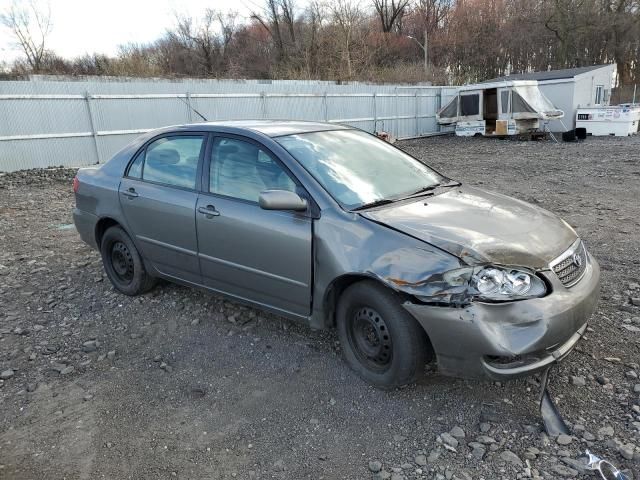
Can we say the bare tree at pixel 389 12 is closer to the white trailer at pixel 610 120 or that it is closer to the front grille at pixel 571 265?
the white trailer at pixel 610 120

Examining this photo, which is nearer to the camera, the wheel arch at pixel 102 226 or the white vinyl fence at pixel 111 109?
the wheel arch at pixel 102 226

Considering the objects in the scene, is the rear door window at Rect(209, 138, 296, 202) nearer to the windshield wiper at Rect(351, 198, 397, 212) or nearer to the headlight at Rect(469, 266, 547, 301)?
the windshield wiper at Rect(351, 198, 397, 212)

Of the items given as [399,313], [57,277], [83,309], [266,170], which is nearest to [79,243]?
[57,277]

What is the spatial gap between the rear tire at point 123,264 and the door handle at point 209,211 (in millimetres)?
1088

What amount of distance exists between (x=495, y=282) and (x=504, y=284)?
0.16ft

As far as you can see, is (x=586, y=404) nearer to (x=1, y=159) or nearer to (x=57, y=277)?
(x=57, y=277)

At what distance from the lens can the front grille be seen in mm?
2815

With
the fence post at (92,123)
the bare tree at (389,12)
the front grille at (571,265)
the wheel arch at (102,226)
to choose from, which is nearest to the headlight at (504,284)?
the front grille at (571,265)

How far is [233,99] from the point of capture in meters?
16.3

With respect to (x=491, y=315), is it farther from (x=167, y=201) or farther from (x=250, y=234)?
(x=167, y=201)

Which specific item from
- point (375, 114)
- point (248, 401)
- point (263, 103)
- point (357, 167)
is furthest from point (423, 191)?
point (375, 114)

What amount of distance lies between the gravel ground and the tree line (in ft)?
80.3

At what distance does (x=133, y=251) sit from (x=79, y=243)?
254cm

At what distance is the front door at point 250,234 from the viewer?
3229 millimetres
